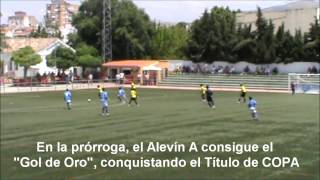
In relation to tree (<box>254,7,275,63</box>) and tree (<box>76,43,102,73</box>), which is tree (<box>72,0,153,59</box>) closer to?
tree (<box>76,43,102,73</box>)

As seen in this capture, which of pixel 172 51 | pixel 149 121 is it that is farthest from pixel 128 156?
pixel 149 121

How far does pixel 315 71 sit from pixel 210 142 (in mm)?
4423

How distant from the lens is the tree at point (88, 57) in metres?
4.17

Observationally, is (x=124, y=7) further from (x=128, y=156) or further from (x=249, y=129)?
(x=249, y=129)

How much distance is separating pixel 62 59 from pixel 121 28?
0.48 meters

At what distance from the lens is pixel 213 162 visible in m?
7.16

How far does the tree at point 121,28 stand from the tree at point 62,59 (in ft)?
0.68

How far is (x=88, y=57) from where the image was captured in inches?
165

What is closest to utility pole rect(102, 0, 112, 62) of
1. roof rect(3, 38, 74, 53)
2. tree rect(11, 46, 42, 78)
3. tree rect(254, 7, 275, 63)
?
roof rect(3, 38, 74, 53)

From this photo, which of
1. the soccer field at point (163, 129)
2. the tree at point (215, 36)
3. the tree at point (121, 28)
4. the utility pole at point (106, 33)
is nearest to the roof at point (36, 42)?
the tree at point (121, 28)

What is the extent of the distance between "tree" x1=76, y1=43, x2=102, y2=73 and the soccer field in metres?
1.36

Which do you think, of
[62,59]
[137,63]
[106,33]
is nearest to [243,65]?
[137,63]

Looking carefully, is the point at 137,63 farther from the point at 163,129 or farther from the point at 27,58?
the point at 163,129

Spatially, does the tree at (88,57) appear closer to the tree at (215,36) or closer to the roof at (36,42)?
the roof at (36,42)
